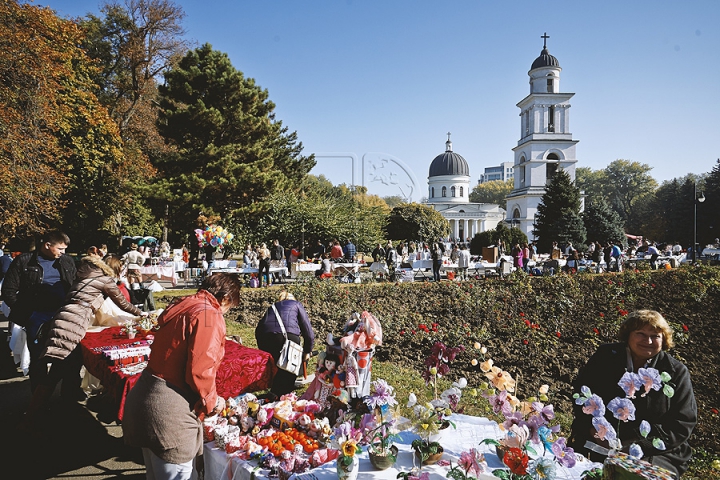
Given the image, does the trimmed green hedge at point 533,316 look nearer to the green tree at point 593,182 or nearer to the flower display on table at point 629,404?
the flower display on table at point 629,404

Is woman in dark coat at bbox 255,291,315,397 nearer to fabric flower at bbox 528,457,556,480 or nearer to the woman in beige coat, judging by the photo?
the woman in beige coat

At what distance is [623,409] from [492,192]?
11783 cm

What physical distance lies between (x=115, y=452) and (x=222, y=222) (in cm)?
2193

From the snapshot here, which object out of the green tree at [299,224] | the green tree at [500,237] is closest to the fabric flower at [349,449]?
the green tree at [299,224]

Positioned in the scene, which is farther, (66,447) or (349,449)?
Result: (66,447)

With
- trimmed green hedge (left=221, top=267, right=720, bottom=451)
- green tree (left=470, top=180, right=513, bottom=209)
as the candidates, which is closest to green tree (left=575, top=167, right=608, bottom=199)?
green tree (left=470, top=180, right=513, bottom=209)

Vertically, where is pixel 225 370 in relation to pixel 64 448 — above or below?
above

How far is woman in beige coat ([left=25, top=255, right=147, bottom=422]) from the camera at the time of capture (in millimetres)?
4695

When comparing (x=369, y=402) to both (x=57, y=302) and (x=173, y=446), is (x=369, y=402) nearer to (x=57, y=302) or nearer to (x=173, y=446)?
(x=173, y=446)

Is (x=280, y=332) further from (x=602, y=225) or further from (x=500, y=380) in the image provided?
(x=602, y=225)

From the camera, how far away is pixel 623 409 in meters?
2.14

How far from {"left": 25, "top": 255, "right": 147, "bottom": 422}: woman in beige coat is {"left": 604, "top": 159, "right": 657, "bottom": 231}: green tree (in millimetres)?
76672

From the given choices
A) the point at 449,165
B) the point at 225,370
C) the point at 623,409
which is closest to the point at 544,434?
the point at 623,409

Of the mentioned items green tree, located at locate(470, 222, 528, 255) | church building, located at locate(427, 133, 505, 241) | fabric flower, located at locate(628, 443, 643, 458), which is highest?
church building, located at locate(427, 133, 505, 241)
